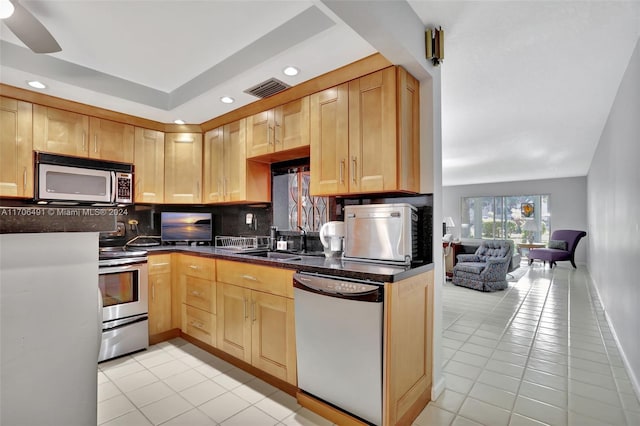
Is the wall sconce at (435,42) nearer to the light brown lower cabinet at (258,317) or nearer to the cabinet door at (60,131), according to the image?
the light brown lower cabinet at (258,317)

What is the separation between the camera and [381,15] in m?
1.59

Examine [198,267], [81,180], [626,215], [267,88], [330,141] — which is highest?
[267,88]

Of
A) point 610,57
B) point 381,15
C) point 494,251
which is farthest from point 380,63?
point 494,251

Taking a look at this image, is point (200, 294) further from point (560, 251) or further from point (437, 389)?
point (560, 251)

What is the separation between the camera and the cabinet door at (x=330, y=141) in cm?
225

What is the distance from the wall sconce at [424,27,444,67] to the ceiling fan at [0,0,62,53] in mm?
2100

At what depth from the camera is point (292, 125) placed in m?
2.60

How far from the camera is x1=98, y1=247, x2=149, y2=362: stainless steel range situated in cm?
265

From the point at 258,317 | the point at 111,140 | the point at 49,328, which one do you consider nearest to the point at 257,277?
the point at 258,317

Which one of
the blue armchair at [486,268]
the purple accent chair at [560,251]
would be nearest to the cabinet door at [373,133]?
the blue armchair at [486,268]

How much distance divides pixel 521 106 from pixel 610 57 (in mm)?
1053

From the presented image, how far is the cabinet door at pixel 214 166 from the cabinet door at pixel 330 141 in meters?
1.34

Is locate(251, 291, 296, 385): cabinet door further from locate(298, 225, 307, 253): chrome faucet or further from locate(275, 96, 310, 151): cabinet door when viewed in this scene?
locate(275, 96, 310, 151): cabinet door

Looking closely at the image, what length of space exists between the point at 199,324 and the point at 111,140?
2.01 meters
